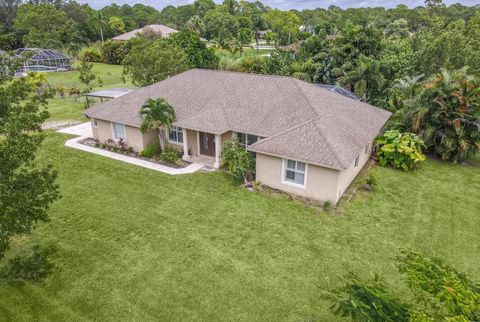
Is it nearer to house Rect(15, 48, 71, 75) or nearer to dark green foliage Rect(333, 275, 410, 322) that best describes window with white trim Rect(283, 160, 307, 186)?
dark green foliage Rect(333, 275, 410, 322)

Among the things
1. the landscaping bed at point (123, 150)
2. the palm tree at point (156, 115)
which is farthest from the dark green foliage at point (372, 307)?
the palm tree at point (156, 115)

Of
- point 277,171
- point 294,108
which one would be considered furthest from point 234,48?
point 277,171

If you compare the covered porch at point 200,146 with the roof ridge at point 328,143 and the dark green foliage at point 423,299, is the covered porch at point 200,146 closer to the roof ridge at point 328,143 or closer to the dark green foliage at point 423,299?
the roof ridge at point 328,143

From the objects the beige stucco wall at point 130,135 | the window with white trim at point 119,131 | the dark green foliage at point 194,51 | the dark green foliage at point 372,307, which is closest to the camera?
the dark green foliage at point 372,307

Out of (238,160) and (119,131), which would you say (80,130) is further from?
(238,160)

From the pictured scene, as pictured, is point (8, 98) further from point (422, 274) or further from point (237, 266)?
point (422, 274)

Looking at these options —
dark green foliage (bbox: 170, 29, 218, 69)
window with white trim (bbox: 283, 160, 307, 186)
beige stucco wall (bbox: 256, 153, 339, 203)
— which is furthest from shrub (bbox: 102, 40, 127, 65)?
window with white trim (bbox: 283, 160, 307, 186)

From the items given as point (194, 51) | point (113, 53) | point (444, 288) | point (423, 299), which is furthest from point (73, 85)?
point (444, 288)
